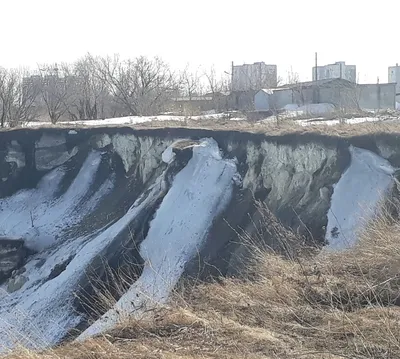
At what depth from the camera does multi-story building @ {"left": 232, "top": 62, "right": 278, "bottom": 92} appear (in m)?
67.5

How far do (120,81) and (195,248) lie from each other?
127 feet

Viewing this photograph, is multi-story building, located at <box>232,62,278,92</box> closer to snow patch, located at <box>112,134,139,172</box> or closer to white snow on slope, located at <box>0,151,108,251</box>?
snow patch, located at <box>112,134,139,172</box>

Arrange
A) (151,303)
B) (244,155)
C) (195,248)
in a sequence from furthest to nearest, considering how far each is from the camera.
→ (244,155) → (195,248) → (151,303)

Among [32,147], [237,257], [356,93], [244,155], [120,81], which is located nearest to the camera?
[237,257]

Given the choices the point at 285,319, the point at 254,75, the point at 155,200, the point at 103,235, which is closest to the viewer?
the point at 285,319

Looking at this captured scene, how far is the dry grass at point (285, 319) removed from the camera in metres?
5.72

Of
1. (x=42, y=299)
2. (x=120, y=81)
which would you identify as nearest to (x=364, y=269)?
(x=42, y=299)

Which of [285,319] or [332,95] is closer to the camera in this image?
[285,319]

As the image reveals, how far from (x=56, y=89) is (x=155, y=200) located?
32896 mm

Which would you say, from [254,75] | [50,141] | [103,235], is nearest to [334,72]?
[254,75]

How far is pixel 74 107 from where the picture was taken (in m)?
51.4

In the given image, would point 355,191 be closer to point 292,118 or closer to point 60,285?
point 60,285

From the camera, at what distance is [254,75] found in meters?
75.2

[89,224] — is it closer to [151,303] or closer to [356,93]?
[151,303]
